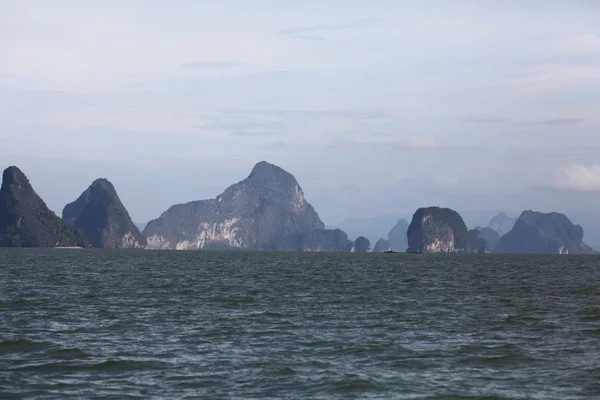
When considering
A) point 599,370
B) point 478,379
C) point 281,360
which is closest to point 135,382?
point 281,360

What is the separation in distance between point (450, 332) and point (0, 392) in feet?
90.8

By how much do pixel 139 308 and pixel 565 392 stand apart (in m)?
38.7

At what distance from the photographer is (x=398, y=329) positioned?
164ft

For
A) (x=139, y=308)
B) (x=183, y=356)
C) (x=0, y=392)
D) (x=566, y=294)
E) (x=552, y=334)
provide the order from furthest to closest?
(x=566, y=294) → (x=139, y=308) → (x=552, y=334) → (x=183, y=356) → (x=0, y=392)

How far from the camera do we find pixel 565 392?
3183 centimetres

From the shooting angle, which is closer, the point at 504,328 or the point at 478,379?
the point at 478,379

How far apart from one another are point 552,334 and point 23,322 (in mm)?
33960

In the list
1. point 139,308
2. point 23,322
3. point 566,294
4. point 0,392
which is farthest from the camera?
point 566,294

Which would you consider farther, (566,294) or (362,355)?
(566,294)

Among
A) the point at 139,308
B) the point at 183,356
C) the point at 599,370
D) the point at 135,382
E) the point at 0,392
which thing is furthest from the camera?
the point at 139,308

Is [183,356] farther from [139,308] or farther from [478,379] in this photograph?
[139,308]

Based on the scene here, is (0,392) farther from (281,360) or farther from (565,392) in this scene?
(565,392)

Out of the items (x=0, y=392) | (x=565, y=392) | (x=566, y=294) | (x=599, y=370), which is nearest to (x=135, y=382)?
(x=0, y=392)

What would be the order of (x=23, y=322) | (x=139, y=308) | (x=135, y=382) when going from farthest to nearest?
1. (x=139, y=308)
2. (x=23, y=322)
3. (x=135, y=382)
